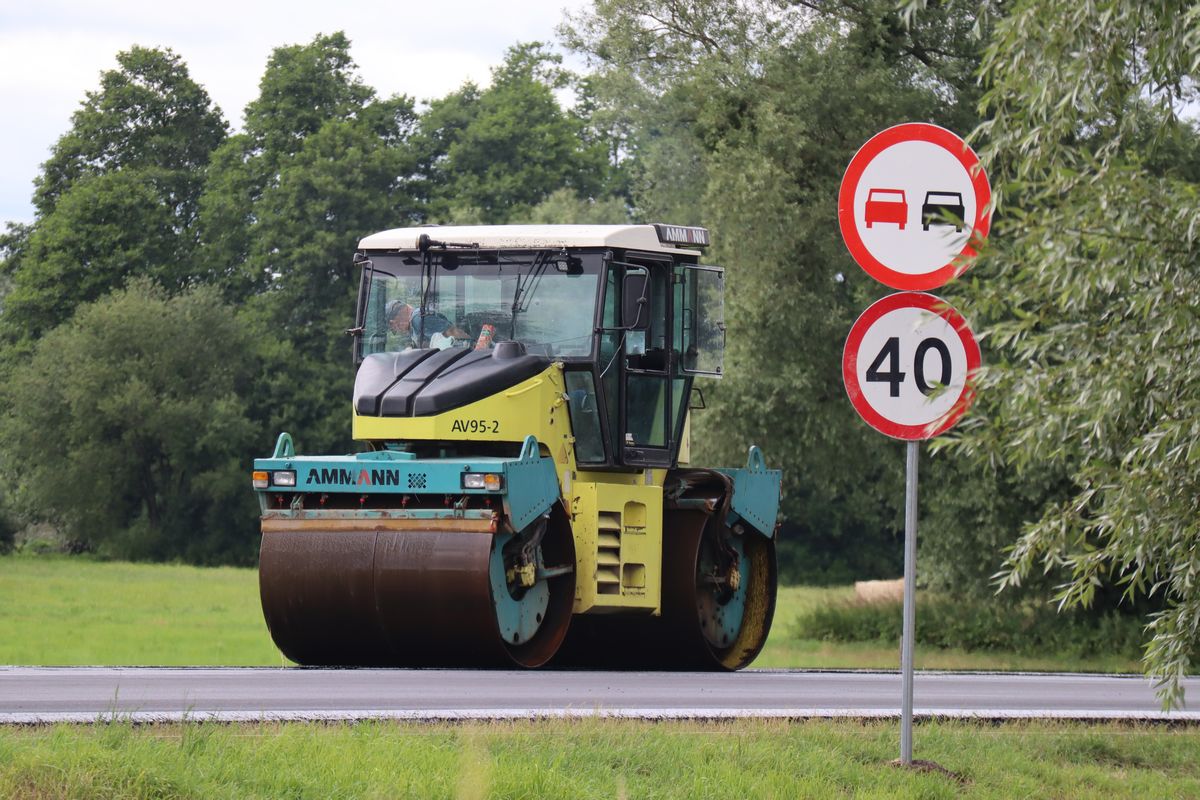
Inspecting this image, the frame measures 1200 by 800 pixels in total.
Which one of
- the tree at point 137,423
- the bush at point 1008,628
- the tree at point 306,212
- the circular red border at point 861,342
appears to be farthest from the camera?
the tree at point 137,423

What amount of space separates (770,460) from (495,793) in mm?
20830

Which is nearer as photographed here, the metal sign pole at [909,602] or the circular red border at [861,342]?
the circular red border at [861,342]

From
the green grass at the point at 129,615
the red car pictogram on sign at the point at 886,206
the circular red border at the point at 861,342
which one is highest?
the red car pictogram on sign at the point at 886,206

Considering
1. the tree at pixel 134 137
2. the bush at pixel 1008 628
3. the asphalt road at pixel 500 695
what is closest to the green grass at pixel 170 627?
the bush at pixel 1008 628

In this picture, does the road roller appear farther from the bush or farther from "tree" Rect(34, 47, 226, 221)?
"tree" Rect(34, 47, 226, 221)

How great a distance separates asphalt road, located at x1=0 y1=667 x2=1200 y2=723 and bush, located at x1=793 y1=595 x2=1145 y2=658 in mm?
12735

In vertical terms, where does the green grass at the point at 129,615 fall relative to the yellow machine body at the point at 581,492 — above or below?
below

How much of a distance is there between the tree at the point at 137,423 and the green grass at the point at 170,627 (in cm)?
805

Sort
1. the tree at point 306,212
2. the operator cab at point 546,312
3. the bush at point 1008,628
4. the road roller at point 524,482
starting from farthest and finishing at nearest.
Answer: the tree at point 306,212
the bush at point 1008,628
the operator cab at point 546,312
the road roller at point 524,482

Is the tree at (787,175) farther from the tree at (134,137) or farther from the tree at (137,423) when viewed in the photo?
the tree at (134,137)

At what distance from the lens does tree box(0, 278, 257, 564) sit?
207 feet

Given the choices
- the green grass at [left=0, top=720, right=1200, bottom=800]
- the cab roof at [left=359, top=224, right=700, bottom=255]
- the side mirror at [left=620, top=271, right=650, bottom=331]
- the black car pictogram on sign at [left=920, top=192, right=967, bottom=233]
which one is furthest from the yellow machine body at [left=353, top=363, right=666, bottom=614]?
the black car pictogram on sign at [left=920, top=192, right=967, bottom=233]

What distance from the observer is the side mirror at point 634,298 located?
1518 centimetres

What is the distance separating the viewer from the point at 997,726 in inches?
435
